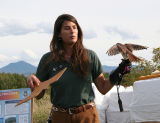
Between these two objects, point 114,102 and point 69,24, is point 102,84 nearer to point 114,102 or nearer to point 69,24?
point 69,24

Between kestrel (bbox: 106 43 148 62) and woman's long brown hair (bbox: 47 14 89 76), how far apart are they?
0.77 feet

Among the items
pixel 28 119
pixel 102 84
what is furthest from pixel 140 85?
pixel 102 84

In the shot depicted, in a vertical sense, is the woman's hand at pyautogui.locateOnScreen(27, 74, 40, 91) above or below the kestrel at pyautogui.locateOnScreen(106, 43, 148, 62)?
below

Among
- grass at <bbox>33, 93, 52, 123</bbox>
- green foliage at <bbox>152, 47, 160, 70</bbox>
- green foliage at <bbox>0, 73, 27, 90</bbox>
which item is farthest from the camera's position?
green foliage at <bbox>0, 73, 27, 90</bbox>

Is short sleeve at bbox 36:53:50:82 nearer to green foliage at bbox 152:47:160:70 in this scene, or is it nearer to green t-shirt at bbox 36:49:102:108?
green t-shirt at bbox 36:49:102:108

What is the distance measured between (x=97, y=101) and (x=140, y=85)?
2.36 m

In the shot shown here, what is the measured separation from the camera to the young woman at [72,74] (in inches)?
90.0

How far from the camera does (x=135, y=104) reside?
18.1 feet

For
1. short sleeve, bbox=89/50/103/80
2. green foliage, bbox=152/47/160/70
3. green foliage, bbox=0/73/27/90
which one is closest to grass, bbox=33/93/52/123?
green foliage, bbox=152/47/160/70

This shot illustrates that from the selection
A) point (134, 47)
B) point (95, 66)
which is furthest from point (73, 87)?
point (134, 47)

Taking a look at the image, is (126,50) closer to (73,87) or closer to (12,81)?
(73,87)

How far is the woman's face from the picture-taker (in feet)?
7.81

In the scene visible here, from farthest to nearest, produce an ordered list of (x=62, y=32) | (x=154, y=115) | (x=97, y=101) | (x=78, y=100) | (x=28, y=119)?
(x=97, y=101) → (x=154, y=115) → (x=28, y=119) → (x=62, y=32) → (x=78, y=100)

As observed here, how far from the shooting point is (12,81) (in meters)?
21.4
